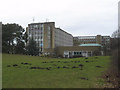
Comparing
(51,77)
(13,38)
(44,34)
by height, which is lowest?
(51,77)

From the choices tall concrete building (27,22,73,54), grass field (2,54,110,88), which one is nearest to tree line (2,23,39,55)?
tall concrete building (27,22,73,54)

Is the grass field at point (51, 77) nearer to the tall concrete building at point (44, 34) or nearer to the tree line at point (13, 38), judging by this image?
the tree line at point (13, 38)

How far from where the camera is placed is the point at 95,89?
7746 mm

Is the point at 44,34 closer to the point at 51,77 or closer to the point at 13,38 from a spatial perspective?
the point at 13,38

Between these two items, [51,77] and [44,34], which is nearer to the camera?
[51,77]


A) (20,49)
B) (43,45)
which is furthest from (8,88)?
(43,45)

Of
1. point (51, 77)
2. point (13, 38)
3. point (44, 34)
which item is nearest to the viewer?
point (51, 77)

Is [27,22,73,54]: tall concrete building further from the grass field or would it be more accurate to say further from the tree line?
the grass field

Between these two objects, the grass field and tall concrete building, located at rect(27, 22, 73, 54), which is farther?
tall concrete building, located at rect(27, 22, 73, 54)

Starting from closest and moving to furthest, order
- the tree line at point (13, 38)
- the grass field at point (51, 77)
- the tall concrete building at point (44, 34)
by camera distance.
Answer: the grass field at point (51, 77), the tree line at point (13, 38), the tall concrete building at point (44, 34)

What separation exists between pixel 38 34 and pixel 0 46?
143ft

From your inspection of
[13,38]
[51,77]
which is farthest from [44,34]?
[51,77]

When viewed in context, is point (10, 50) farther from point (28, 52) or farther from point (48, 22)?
point (48, 22)

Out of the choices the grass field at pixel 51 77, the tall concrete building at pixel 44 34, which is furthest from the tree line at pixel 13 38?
the grass field at pixel 51 77
